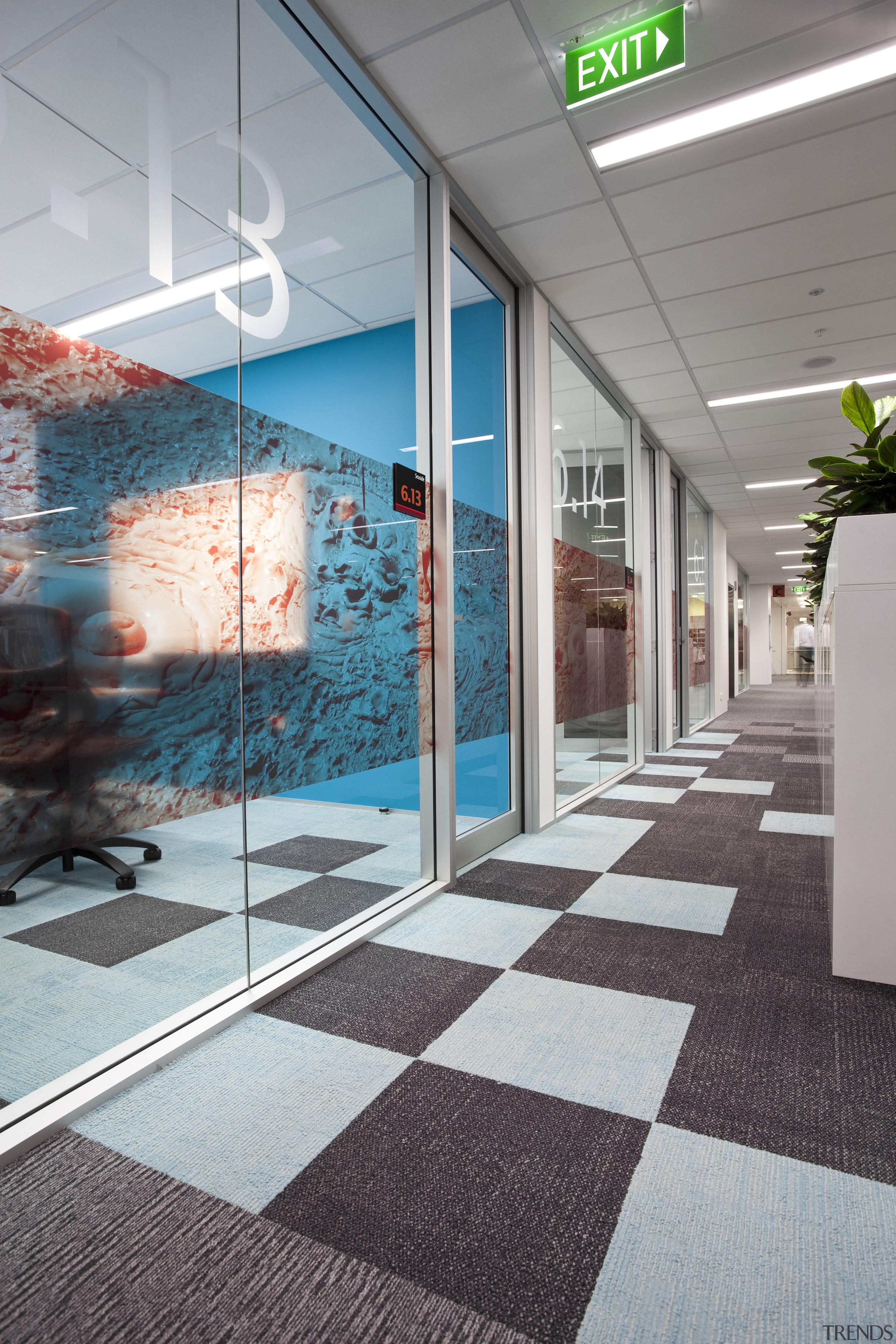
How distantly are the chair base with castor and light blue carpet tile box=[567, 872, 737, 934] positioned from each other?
153cm

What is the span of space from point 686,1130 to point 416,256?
316cm

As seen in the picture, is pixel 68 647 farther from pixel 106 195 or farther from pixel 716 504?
pixel 716 504

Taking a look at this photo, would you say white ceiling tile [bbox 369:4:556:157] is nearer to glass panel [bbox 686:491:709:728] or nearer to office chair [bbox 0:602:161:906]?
office chair [bbox 0:602:161:906]

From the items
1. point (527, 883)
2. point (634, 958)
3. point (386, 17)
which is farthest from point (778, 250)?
point (634, 958)

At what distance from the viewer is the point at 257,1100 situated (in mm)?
1513

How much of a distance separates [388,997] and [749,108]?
3417 millimetres

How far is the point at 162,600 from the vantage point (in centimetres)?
168

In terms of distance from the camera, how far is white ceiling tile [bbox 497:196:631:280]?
339 centimetres

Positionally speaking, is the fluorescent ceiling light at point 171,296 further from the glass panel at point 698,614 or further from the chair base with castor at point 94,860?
the glass panel at point 698,614

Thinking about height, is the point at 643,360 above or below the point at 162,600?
above

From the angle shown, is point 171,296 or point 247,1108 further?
point 171,296

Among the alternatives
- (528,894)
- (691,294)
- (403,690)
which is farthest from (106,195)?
(691,294)

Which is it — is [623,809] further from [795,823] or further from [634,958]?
[634,958]

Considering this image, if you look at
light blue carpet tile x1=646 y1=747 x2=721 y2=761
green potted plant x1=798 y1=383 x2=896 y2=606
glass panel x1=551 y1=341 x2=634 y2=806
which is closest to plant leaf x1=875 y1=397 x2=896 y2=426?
green potted plant x1=798 y1=383 x2=896 y2=606
